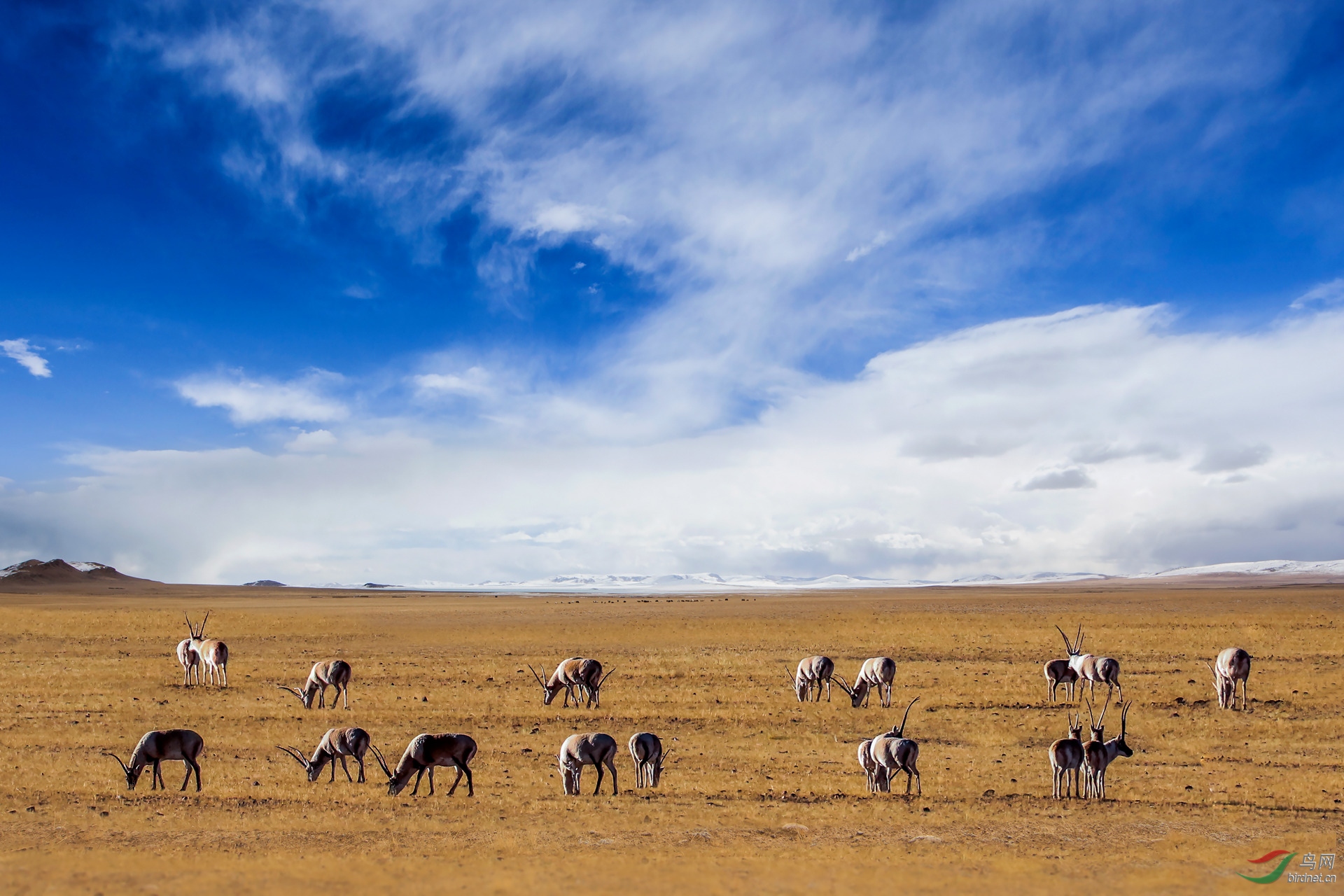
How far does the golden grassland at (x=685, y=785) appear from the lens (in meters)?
11.3

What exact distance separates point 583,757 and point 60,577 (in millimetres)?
200707

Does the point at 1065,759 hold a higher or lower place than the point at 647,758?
higher

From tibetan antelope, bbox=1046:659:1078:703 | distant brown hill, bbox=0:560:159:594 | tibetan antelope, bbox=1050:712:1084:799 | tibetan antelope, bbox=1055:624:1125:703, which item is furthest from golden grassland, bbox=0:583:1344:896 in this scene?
distant brown hill, bbox=0:560:159:594

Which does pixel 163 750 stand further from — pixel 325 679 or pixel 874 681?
pixel 874 681

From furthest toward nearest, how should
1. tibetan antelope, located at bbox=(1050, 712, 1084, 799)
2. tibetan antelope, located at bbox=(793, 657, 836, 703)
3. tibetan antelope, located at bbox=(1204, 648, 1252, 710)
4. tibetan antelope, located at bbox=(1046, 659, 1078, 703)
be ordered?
tibetan antelope, located at bbox=(793, 657, 836, 703) < tibetan antelope, located at bbox=(1046, 659, 1078, 703) < tibetan antelope, located at bbox=(1204, 648, 1252, 710) < tibetan antelope, located at bbox=(1050, 712, 1084, 799)

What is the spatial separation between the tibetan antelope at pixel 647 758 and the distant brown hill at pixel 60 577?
520 ft

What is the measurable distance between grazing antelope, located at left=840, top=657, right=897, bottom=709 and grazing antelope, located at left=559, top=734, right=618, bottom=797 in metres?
11.2

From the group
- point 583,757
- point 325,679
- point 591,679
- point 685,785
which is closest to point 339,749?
point 583,757

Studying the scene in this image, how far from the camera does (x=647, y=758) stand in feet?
48.7

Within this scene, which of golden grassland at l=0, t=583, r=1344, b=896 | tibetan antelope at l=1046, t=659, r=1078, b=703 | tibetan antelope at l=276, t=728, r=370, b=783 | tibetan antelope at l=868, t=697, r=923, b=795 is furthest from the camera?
tibetan antelope at l=1046, t=659, r=1078, b=703

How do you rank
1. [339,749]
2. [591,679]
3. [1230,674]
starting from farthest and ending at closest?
[591,679], [1230,674], [339,749]

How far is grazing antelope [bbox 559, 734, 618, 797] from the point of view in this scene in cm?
1474

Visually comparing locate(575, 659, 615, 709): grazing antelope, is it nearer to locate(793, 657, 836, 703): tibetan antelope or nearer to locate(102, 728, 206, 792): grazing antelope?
locate(793, 657, 836, 703): tibetan antelope

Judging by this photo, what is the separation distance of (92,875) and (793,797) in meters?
10.3
